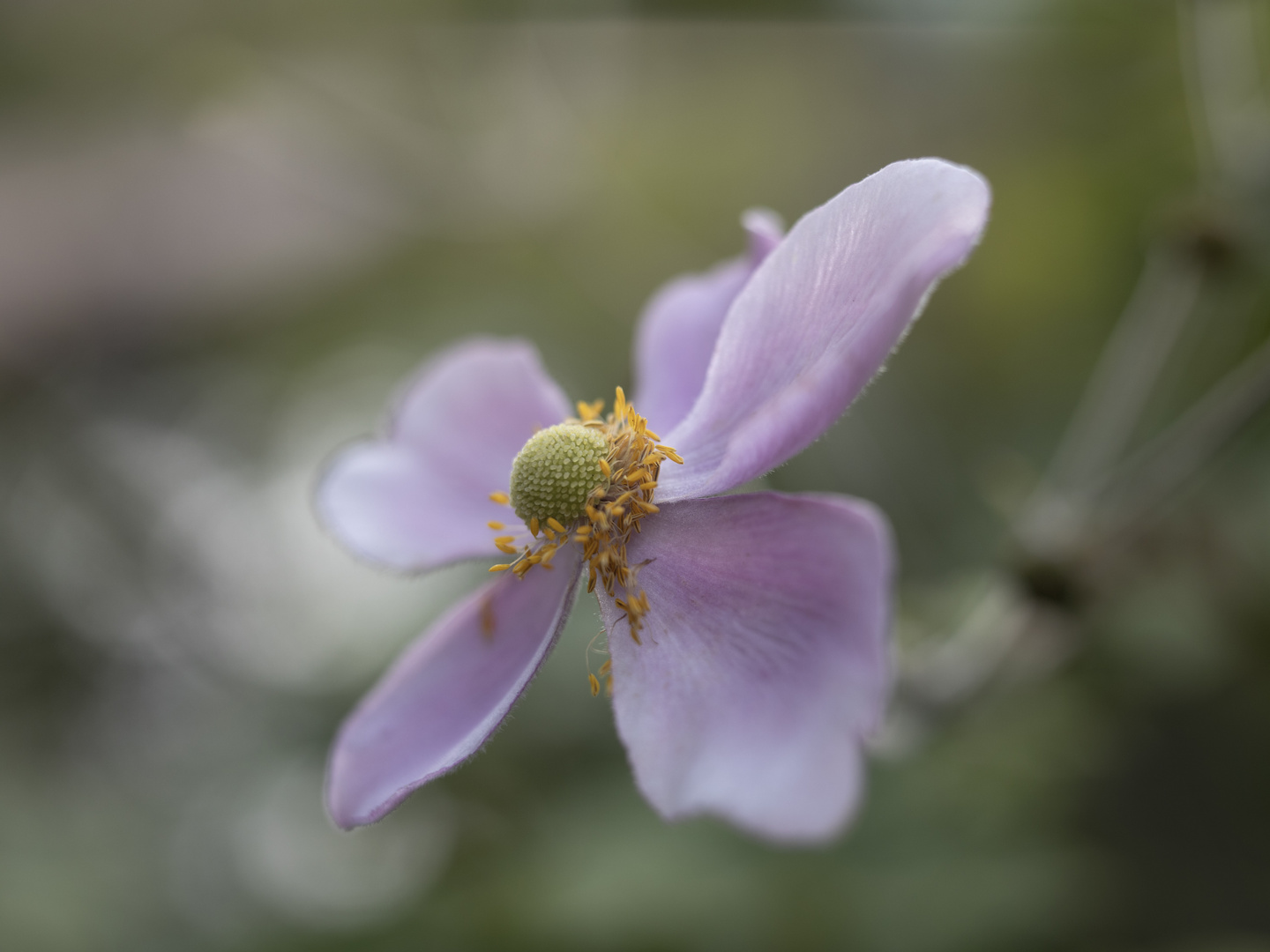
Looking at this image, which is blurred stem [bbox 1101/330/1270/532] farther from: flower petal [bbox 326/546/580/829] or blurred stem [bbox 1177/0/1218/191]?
flower petal [bbox 326/546/580/829]

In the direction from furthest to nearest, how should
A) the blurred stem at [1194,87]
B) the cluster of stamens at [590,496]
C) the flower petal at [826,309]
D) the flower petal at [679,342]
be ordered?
the blurred stem at [1194,87] → the flower petal at [679,342] → the cluster of stamens at [590,496] → the flower petal at [826,309]

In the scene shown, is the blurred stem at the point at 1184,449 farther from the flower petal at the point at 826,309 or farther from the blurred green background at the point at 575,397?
the flower petal at the point at 826,309

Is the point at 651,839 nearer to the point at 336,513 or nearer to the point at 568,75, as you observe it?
the point at 336,513

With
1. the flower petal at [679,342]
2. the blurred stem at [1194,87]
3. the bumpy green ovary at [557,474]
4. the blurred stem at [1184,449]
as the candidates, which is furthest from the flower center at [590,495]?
the blurred stem at [1194,87]

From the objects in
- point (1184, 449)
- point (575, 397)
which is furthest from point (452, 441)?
point (575, 397)

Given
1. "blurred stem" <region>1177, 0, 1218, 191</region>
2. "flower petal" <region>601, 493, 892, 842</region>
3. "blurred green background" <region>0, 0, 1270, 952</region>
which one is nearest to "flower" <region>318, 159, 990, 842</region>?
"flower petal" <region>601, 493, 892, 842</region>

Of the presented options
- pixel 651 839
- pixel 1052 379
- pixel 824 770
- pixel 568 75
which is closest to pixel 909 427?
pixel 1052 379

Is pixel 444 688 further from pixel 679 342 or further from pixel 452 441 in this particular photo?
pixel 679 342

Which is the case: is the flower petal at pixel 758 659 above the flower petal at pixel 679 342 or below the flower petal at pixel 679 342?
below

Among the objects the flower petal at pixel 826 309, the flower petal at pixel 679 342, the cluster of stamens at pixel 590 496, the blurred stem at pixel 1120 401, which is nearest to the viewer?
the flower petal at pixel 826 309
